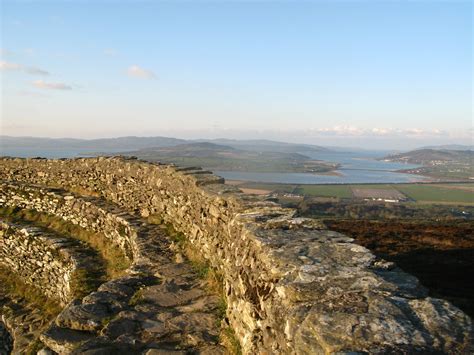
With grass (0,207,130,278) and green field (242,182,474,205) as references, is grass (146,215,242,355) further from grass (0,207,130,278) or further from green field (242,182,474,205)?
green field (242,182,474,205)

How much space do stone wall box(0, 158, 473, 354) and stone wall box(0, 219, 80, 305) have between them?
4595mm

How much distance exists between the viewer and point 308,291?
338cm

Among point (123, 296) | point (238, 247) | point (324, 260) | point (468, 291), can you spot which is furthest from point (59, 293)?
point (468, 291)

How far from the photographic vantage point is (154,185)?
1100 centimetres

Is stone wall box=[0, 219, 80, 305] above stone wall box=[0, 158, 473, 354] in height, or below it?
below

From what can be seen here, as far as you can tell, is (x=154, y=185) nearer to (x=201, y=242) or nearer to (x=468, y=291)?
(x=201, y=242)

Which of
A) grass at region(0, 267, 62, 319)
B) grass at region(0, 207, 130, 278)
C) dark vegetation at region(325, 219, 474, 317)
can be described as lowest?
grass at region(0, 267, 62, 319)

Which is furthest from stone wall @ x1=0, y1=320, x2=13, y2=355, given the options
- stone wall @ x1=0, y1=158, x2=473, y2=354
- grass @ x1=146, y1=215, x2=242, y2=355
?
stone wall @ x1=0, y1=158, x2=473, y2=354

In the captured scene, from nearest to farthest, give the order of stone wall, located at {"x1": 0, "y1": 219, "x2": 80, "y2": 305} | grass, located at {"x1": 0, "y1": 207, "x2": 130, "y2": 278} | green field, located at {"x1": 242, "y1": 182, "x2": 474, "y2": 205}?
grass, located at {"x1": 0, "y1": 207, "x2": 130, "y2": 278}
stone wall, located at {"x1": 0, "y1": 219, "x2": 80, "y2": 305}
green field, located at {"x1": 242, "y1": 182, "x2": 474, "y2": 205}

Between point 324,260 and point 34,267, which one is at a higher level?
point 324,260

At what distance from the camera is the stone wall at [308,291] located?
106 inches

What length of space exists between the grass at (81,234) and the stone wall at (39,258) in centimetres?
62

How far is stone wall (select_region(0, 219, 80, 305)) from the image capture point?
33.4 ft

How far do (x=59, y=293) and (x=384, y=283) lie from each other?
31.1 feet
